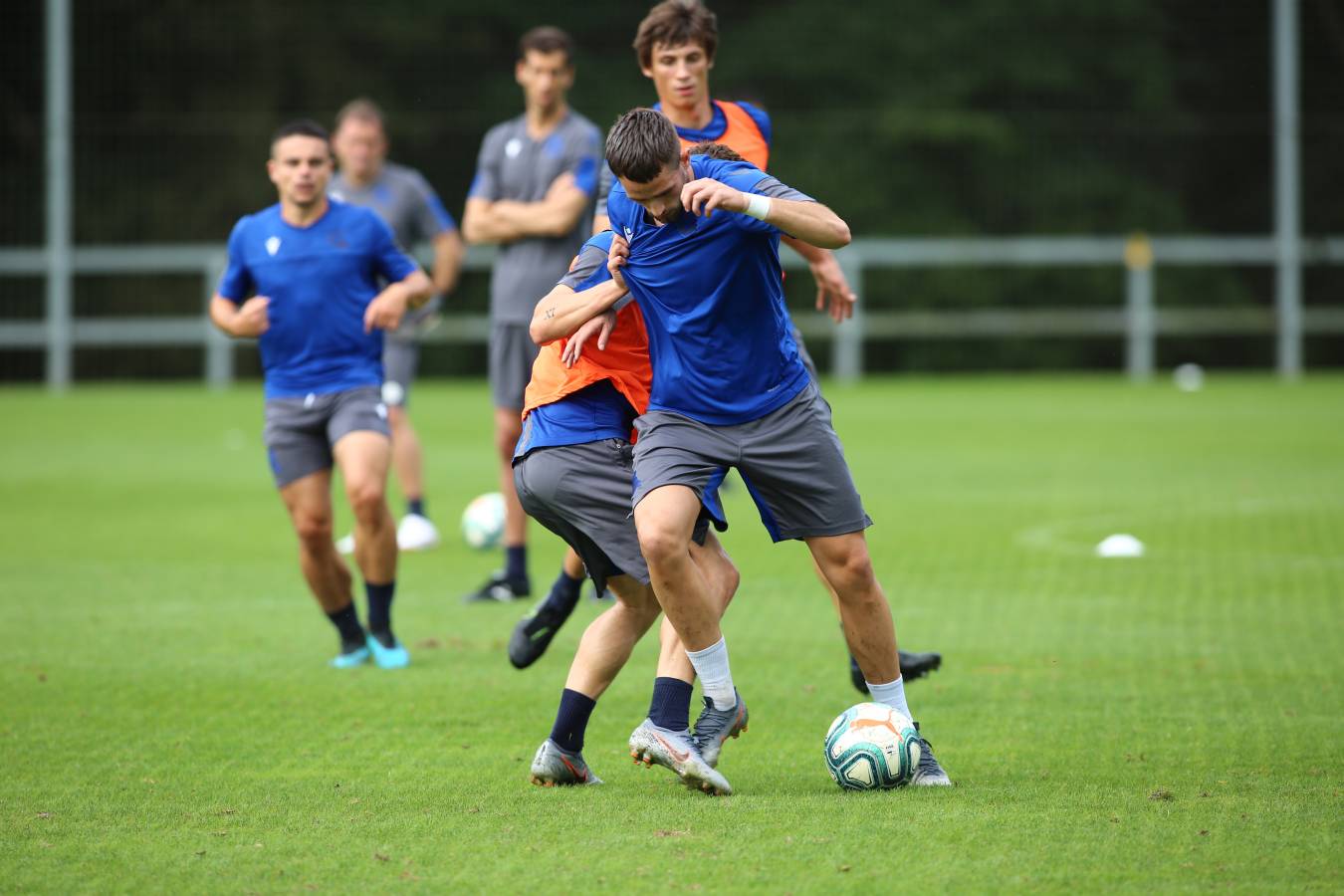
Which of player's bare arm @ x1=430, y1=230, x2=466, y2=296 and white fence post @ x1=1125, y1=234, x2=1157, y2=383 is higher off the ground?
player's bare arm @ x1=430, y1=230, x2=466, y2=296

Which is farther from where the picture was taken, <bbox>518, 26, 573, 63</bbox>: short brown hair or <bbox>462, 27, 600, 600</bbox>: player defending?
<bbox>462, 27, 600, 600</bbox>: player defending

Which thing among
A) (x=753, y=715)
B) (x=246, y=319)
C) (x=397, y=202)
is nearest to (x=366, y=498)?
(x=246, y=319)

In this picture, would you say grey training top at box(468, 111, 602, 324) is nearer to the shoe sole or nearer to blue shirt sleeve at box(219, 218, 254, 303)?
blue shirt sleeve at box(219, 218, 254, 303)

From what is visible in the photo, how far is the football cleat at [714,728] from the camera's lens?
17.8 ft

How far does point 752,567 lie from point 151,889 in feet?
20.1

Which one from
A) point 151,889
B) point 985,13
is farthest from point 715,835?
point 985,13

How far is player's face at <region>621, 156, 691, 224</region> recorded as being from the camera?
204 inches

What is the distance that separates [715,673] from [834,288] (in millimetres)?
1826

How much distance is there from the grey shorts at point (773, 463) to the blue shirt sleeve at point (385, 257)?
272cm

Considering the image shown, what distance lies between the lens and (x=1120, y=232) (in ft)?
96.8

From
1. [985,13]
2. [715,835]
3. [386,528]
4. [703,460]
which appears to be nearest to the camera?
[715,835]

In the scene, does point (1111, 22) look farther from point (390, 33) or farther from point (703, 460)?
point (703, 460)

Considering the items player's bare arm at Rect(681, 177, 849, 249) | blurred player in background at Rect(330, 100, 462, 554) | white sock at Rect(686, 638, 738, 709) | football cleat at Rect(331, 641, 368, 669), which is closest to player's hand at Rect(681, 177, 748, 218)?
player's bare arm at Rect(681, 177, 849, 249)

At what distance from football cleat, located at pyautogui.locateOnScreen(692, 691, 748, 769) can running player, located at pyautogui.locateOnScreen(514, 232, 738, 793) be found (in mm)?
78
